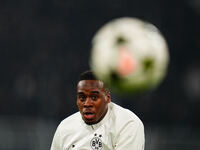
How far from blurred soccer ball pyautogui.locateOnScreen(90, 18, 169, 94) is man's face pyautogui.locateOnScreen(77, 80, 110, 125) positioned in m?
0.27

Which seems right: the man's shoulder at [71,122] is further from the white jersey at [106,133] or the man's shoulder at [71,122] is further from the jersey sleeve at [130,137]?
the jersey sleeve at [130,137]

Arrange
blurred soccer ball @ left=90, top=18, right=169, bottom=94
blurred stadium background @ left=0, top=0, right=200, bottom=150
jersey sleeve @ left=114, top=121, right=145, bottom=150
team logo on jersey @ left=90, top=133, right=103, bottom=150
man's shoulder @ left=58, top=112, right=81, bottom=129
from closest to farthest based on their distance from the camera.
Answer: blurred soccer ball @ left=90, top=18, right=169, bottom=94 → jersey sleeve @ left=114, top=121, right=145, bottom=150 → team logo on jersey @ left=90, top=133, right=103, bottom=150 → man's shoulder @ left=58, top=112, right=81, bottom=129 → blurred stadium background @ left=0, top=0, right=200, bottom=150

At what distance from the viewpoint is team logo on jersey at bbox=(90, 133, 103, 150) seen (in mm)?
6041

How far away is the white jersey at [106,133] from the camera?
5891 millimetres

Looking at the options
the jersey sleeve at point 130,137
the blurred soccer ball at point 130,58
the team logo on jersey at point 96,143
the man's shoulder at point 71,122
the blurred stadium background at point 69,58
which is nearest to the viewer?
the blurred soccer ball at point 130,58

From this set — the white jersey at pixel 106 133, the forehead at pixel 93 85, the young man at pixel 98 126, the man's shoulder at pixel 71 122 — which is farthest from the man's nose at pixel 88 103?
the man's shoulder at pixel 71 122

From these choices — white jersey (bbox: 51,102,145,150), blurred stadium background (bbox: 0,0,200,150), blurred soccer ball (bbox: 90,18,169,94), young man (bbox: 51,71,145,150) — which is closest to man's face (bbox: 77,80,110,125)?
young man (bbox: 51,71,145,150)

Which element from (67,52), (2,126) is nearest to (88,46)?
(67,52)

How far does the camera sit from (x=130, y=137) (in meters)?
5.87

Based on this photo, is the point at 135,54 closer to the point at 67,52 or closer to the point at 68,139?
the point at 68,139

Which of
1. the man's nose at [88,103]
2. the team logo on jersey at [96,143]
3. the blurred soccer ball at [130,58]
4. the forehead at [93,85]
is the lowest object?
the team logo on jersey at [96,143]

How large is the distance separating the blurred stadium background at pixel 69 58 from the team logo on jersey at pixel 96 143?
27.2 feet

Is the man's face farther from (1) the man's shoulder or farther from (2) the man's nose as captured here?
(1) the man's shoulder

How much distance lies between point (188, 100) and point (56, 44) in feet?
11.9
